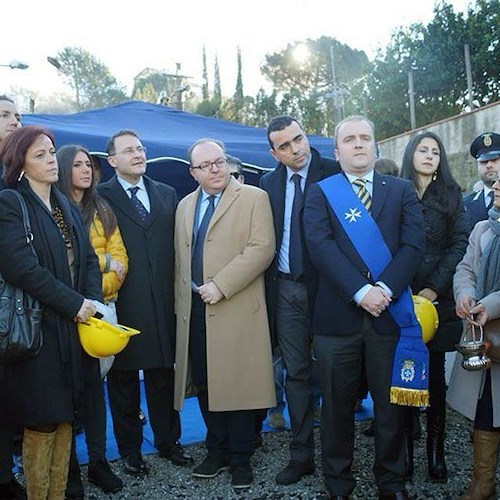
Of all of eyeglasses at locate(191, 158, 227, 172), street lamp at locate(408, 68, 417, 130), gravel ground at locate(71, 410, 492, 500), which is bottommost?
gravel ground at locate(71, 410, 492, 500)

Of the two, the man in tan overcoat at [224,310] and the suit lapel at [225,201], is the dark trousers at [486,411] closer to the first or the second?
the man in tan overcoat at [224,310]

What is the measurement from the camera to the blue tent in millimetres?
5225

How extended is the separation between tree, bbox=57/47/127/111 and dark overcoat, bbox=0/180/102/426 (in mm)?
37598

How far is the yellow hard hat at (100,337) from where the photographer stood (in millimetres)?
2561

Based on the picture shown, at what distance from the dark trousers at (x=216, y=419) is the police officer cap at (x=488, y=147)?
85.8 inches

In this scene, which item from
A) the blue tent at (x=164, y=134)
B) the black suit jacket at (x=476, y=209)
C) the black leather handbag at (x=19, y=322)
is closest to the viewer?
the black leather handbag at (x=19, y=322)

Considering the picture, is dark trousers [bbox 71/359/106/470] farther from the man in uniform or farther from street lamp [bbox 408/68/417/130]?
street lamp [bbox 408/68/417/130]

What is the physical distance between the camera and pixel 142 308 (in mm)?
3352

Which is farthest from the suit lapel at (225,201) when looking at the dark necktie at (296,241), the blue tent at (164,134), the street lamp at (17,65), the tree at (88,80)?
the tree at (88,80)

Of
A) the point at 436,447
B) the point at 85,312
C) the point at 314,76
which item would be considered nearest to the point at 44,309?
the point at 85,312

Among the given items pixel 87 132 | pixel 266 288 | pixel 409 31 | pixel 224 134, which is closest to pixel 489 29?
pixel 409 31

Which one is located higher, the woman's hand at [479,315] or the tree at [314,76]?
the tree at [314,76]

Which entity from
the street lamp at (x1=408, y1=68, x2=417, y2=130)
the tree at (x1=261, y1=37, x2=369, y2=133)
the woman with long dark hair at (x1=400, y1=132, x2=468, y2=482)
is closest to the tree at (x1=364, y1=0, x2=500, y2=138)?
the street lamp at (x1=408, y1=68, x2=417, y2=130)

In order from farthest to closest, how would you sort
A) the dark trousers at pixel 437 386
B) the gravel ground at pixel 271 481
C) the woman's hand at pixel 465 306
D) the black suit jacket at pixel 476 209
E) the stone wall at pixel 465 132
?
the stone wall at pixel 465 132 → the black suit jacket at pixel 476 209 → the dark trousers at pixel 437 386 → the gravel ground at pixel 271 481 → the woman's hand at pixel 465 306
